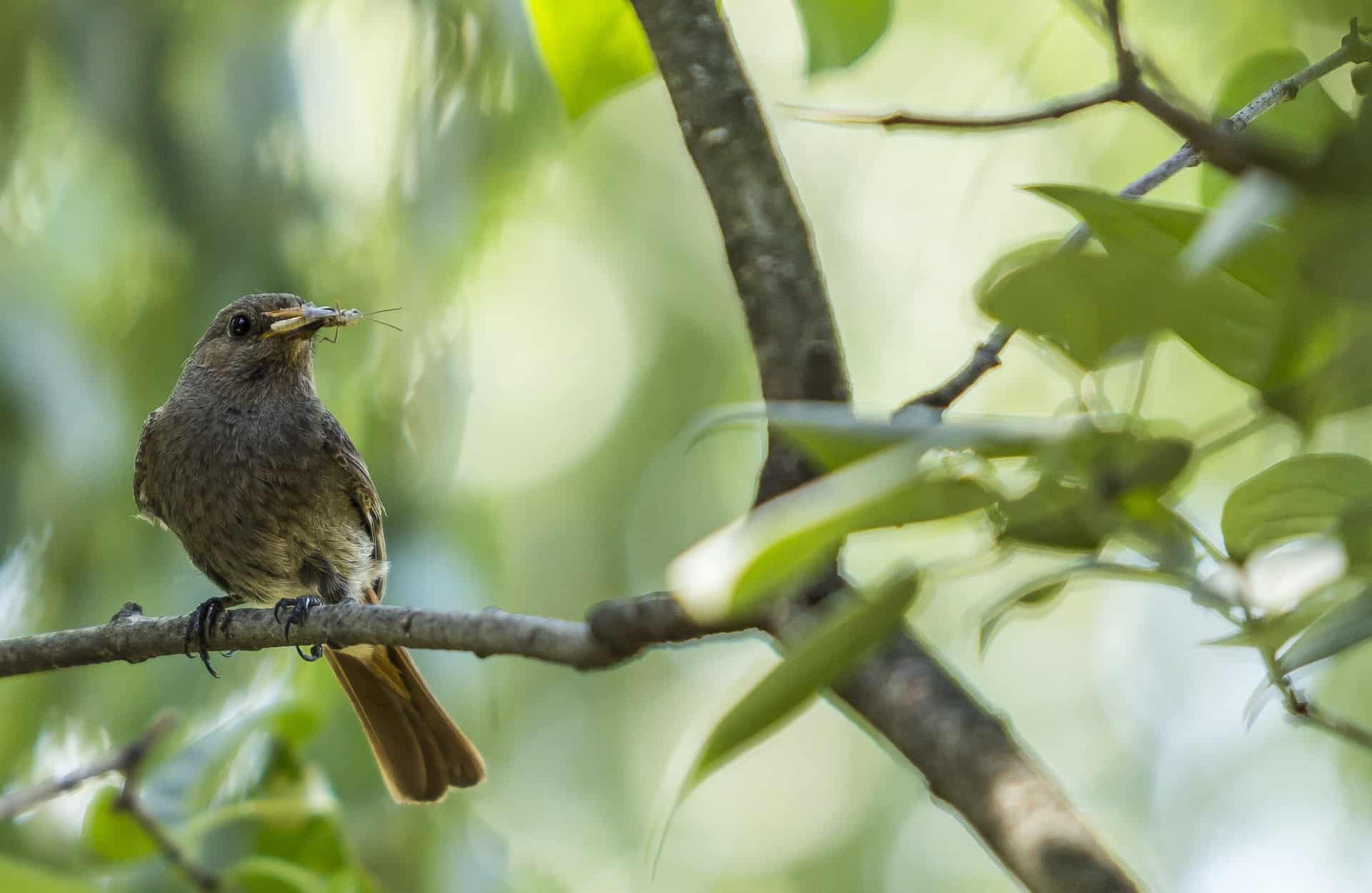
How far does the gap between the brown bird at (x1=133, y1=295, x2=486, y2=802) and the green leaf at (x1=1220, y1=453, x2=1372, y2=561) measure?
10.3ft

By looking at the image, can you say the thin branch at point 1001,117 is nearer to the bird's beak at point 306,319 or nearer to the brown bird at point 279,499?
the bird's beak at point 306,319

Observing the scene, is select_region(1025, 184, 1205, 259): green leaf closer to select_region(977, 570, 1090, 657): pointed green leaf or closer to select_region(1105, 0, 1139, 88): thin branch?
select_region(1105, 0, 1139, 88): thin branch

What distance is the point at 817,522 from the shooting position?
638 millimetres

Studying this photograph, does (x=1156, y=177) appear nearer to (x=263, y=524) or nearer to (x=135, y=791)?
(x=135, y=791)

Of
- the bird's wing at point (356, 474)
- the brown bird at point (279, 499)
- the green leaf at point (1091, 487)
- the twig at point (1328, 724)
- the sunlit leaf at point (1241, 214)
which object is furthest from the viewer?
the bird's wing at point (356, 474)

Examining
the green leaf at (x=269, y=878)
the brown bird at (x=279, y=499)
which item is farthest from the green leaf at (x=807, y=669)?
the brown bird at (x=279, y=499)

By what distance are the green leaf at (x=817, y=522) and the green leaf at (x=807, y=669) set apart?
42 millimetres

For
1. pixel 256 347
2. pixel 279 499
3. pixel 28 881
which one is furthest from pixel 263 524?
pixel 28 881

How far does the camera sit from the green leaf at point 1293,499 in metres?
0.88

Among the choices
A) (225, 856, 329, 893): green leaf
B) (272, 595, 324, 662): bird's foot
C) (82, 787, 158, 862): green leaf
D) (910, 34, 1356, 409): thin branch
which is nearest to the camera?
(910, 34, 1356, 409): thin branch

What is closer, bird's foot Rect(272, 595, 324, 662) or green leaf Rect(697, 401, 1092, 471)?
green leaf Rect(697, 401, 1092, 471)

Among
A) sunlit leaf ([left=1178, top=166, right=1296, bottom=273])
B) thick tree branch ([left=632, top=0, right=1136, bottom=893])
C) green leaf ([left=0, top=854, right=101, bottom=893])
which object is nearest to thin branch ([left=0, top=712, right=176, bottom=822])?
green leaf ([left=0, top=854, right=101, bottom=893])

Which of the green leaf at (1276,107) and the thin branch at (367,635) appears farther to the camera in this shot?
the green leaf at (1276,107)

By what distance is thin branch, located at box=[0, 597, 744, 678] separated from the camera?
1.14 meters
